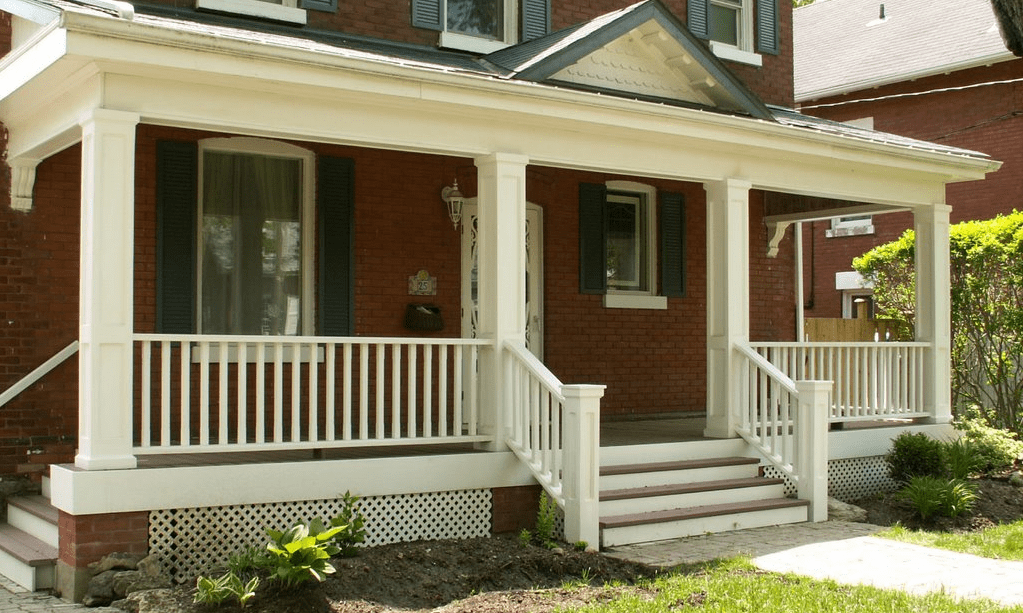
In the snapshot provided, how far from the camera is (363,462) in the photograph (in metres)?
8.20

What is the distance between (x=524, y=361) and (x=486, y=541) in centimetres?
141

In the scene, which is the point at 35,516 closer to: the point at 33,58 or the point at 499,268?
the point at 33,58

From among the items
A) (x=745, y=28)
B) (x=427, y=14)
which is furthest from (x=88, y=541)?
(x=745, y=28)

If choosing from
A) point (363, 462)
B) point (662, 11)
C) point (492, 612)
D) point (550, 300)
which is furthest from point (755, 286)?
point (492, 612)

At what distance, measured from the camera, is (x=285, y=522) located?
7.90 metres

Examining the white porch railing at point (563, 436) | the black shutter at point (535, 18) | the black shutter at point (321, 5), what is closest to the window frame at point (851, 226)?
the black shutter at point (535, 18)

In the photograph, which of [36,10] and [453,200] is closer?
[36,10]

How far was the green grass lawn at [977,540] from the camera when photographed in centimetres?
855

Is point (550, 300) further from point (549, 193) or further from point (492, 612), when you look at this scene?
point (492, 612)

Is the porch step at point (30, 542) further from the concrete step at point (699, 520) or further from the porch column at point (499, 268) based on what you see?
the concrete step at point (699, 520)

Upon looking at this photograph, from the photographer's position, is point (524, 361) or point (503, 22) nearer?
point (524, 361)

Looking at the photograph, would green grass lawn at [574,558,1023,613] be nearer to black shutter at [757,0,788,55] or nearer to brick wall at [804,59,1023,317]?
black shutter at [757,0,788,55]

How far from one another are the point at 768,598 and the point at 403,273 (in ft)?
17.4

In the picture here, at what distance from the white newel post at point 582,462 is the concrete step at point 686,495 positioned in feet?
1.64
